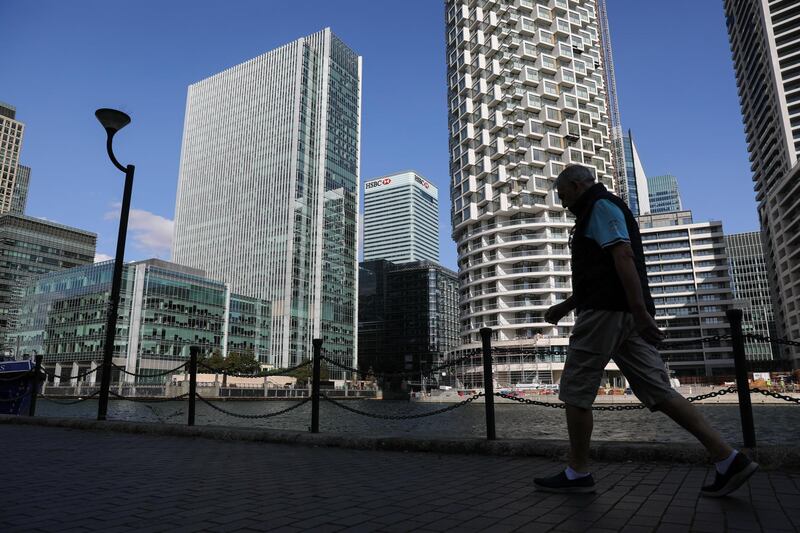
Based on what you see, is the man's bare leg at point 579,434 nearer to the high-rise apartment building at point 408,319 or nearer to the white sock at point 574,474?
the white sock at point 574,474

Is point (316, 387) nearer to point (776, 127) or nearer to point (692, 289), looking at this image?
point (776, 127)

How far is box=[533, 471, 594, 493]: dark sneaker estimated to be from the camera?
11.0 feet

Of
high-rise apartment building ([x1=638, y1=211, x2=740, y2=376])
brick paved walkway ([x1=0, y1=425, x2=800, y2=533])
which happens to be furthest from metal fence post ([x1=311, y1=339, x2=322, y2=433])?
high-rise apartment building ([x1=638, y1=211, x2=740, y2=376])

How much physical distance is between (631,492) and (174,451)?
194 inches

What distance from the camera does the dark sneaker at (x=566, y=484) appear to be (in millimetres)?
3338

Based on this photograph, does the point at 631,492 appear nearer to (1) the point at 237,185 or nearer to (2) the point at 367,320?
(1) the point at 237,185

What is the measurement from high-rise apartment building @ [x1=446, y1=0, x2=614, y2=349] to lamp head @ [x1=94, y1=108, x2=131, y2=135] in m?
62.0

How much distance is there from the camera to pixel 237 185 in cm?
11231

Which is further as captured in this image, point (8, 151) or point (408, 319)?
point (408, 319)

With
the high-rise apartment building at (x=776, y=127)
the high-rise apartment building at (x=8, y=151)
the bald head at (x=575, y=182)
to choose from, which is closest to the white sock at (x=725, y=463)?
the bald head at (x=575, y=182)

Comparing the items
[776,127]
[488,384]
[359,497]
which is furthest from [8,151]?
[776,127]

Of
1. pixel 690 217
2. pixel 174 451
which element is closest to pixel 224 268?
pixel 690 217

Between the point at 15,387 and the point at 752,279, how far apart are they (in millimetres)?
152822

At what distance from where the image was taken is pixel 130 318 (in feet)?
239
